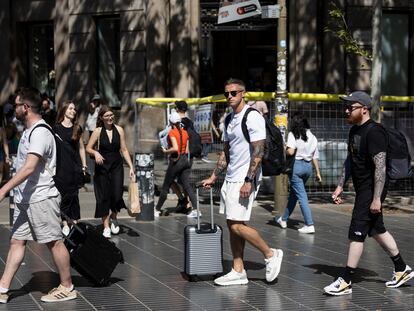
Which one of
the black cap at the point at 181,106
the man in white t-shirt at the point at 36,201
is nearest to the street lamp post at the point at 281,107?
the black cap at the point at 181,106

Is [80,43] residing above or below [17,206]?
above

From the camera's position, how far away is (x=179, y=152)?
1264 centimetres

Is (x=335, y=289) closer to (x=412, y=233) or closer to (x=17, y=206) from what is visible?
(x=17, y=206)

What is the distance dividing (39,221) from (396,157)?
332cm

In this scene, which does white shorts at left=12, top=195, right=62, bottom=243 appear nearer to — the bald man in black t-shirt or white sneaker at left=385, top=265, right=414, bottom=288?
the bald man in black t-shirt

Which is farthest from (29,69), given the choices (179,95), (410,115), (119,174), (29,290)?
(29,290)

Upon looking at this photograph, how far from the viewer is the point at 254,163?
25.3 ft

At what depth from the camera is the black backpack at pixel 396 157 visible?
7703 millimetres

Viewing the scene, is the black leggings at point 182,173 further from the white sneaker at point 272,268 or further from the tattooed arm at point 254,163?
the tattooed arm at point 254,163

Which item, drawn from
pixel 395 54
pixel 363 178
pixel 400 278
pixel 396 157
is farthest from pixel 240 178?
pixel 395 54

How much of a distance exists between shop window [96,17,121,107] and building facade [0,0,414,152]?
0.09 feet

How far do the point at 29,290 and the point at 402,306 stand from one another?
343 centimetres

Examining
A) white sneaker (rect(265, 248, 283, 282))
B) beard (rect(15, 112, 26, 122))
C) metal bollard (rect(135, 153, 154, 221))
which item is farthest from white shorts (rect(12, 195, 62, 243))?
metal bollard (rect(135, 153, 154, 221))

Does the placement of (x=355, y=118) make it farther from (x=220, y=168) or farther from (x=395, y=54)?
(x=395, y=54)
